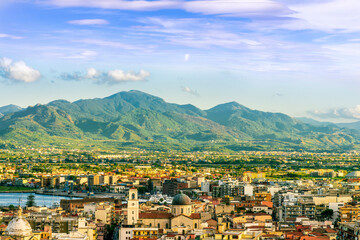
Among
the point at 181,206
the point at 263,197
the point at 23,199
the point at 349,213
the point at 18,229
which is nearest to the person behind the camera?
the point at 18,229

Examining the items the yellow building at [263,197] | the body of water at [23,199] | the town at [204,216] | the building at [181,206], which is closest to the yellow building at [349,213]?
the town at [204,216]

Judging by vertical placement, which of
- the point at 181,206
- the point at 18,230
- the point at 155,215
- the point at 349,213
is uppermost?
the point at 181,206

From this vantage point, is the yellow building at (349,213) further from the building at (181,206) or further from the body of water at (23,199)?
the body of water at (23,199)

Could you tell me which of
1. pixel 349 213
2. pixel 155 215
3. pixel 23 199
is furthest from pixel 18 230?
pixel 23 199

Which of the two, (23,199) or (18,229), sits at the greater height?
(23,199)

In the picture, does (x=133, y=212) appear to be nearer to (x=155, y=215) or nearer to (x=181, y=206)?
(x=155, y=215)

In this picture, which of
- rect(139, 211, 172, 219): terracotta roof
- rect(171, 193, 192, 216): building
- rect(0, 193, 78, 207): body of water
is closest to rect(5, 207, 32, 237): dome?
rect(139, 211, 172, 219): terracotta roof

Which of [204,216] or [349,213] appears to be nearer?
[349,213]

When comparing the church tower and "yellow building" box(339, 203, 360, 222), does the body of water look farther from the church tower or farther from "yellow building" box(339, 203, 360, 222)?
"yellow building" box(339, 203, 360, 222)

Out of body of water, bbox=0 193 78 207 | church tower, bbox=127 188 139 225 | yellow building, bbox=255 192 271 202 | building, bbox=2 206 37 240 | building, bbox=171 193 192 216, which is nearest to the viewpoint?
building, bbox=2 206 37 240

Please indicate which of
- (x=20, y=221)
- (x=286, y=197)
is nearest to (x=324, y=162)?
(x=286, y=197)

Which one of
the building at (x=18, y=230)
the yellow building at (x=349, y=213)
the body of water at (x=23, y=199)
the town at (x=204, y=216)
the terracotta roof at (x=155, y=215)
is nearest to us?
the building at (x=18, y=230)
